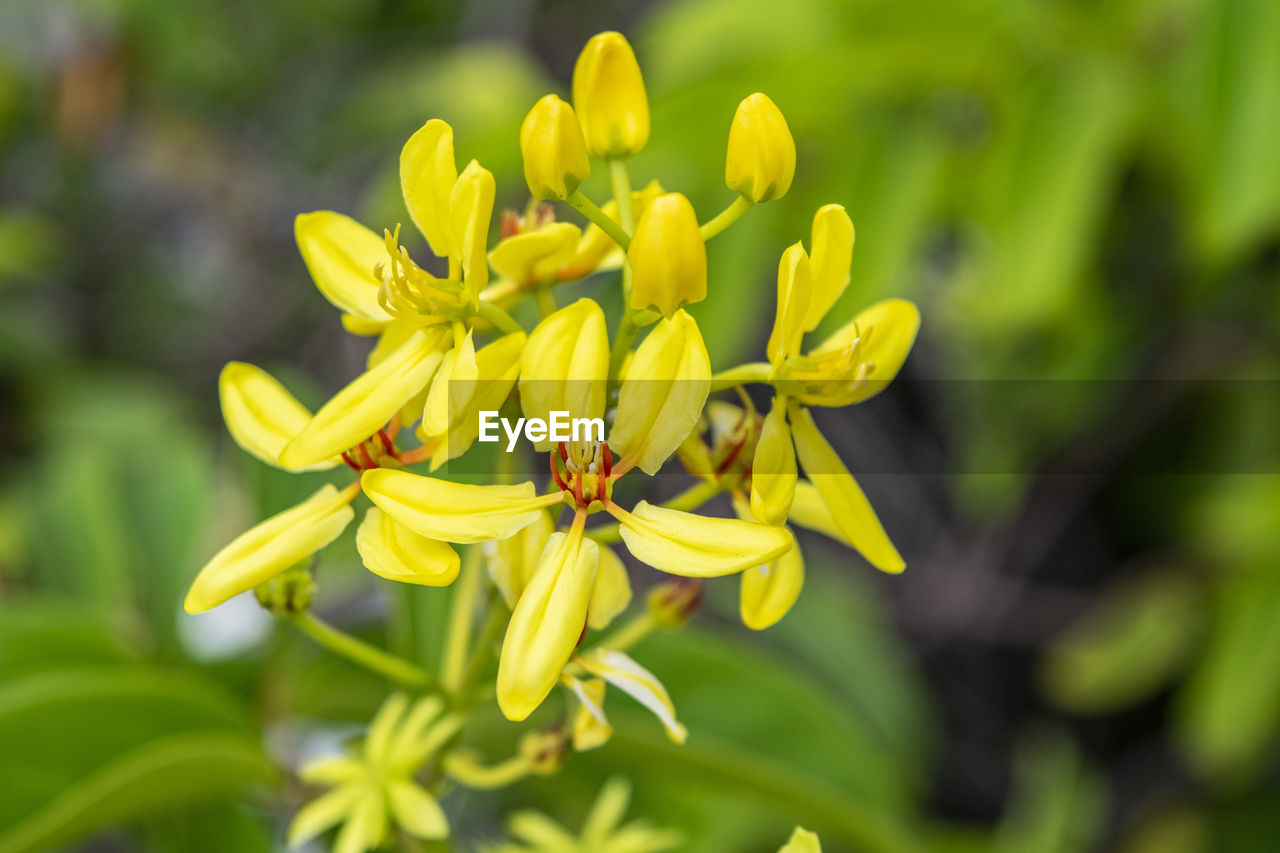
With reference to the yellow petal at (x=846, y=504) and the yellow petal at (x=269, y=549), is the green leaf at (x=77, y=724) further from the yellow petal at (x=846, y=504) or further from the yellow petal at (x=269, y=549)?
the yellow petal at (x=846, y=504)

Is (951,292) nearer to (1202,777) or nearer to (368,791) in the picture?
(1202,777)

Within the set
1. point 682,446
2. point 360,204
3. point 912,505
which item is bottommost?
point 682,446

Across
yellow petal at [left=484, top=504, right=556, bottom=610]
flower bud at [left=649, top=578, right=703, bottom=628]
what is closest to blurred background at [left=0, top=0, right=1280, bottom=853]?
flower bud at [left=649, top=578, right=703, bottom=628]

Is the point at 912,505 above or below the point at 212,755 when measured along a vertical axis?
above

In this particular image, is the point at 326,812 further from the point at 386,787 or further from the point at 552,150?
the point at 552,150

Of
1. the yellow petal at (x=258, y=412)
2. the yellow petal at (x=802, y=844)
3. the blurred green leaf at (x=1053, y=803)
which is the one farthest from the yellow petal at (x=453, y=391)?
the blurred green leaf at (x=1053, y=803)

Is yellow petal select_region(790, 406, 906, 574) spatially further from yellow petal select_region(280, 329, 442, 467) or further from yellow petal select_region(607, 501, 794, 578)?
yellow petal select_region(280, 329, 442, 467)

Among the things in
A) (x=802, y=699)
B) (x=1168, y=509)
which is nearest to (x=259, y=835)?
(x=802, y=699)
